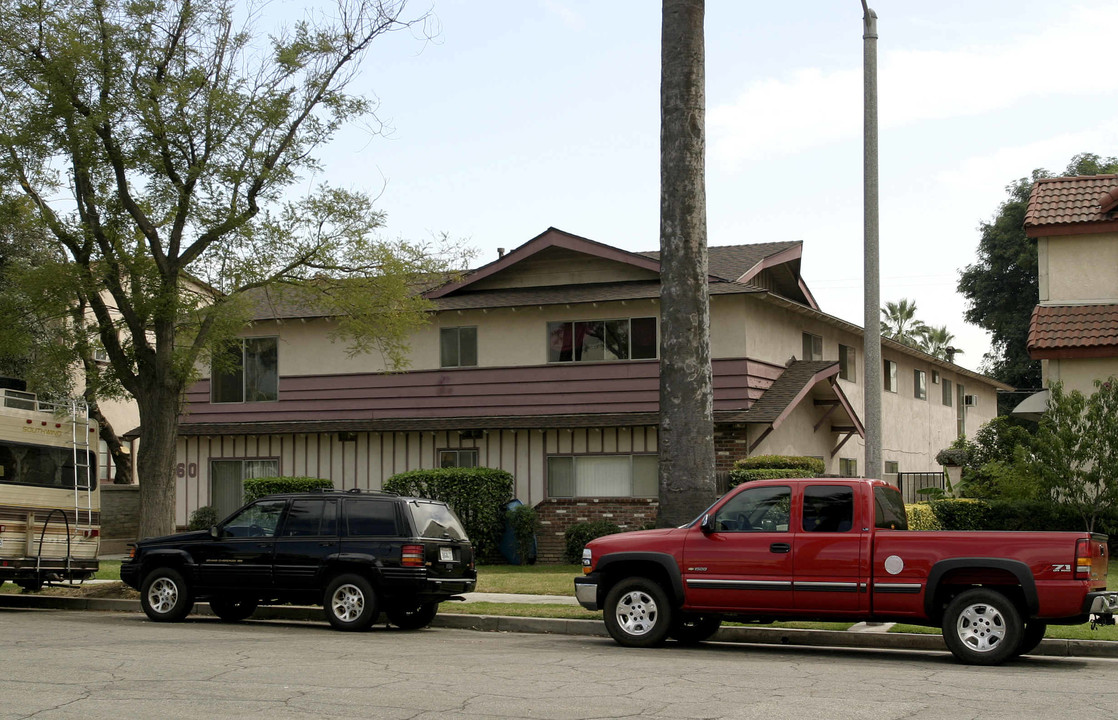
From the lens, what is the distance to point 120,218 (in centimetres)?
1970

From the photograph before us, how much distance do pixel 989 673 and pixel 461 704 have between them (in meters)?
4.92

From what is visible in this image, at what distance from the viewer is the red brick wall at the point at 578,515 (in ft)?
82.5

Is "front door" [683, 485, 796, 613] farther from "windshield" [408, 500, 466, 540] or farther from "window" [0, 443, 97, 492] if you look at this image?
"window" [0, 443, 97, 492]

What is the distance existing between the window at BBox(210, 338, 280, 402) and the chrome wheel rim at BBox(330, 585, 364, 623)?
15.0m

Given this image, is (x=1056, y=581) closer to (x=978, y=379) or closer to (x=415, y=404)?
(x=415, y=404)

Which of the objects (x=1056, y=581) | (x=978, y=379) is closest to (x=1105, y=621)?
(x=1056, y=581)

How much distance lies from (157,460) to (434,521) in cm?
629

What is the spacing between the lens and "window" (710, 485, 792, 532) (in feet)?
42.9

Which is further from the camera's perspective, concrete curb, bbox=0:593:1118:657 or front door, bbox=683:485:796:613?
concrete curb, bbox=0:593:1118:657

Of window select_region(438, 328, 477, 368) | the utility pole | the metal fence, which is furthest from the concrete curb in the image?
the metal fence

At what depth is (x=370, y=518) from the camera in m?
15.5

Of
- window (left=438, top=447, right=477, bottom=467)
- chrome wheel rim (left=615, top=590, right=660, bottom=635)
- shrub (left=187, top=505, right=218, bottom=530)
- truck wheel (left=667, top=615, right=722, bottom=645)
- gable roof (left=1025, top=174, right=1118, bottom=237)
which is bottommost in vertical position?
truck wheel (left=667, top=615, right=722, bottom=645)

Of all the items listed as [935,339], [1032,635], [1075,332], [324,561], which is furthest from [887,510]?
[935,339]

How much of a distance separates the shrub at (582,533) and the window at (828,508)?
11.8m
